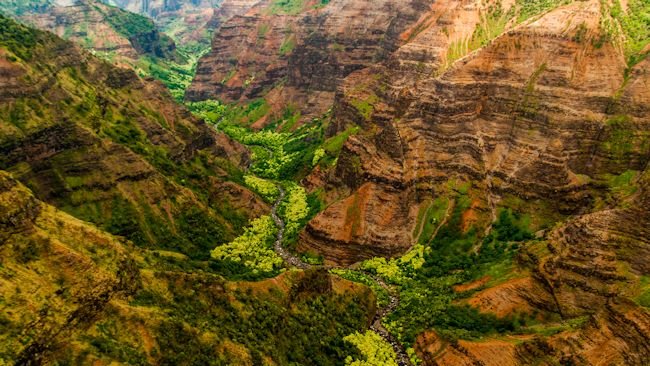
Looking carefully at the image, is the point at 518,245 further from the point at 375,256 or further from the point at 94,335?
the point at 94,335

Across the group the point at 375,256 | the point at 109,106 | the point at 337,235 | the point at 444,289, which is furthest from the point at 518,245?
the point at 109,106

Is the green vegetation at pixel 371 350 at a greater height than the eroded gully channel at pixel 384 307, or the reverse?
the green vegetation at pixel 371 350

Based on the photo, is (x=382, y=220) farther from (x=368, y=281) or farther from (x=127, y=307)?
(x=127, y=307)

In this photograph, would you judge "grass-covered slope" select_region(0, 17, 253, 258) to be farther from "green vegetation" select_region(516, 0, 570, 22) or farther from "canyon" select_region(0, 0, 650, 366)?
"green vegetation" select_region(516, 0, 570, 22)

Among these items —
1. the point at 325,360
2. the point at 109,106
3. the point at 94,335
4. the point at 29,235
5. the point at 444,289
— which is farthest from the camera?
the point at 109,106

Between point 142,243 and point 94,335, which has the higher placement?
point 94,335

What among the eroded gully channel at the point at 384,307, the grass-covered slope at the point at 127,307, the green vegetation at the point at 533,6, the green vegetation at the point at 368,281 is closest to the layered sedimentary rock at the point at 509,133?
the green vegetation at the point at 368,281

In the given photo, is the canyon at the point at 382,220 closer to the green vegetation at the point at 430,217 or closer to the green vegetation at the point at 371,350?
the green vegetation at the point at 430,217

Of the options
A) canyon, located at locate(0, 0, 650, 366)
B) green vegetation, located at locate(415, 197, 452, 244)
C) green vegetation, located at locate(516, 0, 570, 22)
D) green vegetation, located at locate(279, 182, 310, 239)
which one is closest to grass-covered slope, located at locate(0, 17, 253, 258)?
canyon, located at locate(0, 0, 650, 366)
